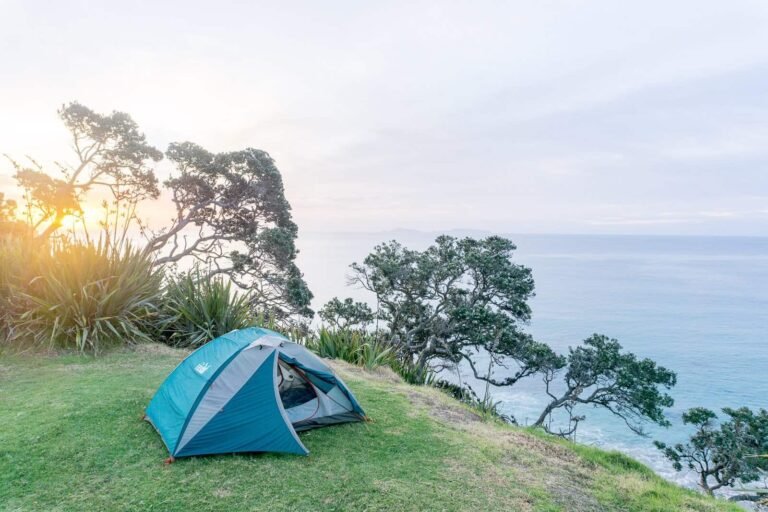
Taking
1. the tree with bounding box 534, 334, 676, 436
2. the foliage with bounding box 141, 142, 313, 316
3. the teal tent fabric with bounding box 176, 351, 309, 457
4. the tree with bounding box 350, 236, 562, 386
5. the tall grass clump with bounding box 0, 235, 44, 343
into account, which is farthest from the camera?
the foliage with bounding box 141, 142, 313, 316

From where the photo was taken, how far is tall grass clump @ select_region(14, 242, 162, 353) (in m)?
7.43

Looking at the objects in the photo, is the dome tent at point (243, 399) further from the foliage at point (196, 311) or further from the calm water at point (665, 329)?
the calm water at point (665, 329)

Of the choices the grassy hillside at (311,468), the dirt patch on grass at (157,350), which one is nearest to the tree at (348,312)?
the dirt patch on grass at (157,350)

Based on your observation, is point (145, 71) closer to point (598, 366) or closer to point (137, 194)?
point (137, 194)

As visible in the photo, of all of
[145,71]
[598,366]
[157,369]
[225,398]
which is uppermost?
[145,71]

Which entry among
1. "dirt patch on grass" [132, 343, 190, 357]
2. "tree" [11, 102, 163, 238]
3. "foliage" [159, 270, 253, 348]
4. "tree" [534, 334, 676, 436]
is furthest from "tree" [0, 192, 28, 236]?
"tree" [534, 334, 676, 436]

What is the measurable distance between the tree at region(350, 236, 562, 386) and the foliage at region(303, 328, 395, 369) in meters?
5.24

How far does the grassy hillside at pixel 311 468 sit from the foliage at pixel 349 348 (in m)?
2.90

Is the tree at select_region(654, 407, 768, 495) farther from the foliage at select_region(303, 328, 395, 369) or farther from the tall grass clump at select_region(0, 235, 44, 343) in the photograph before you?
the tall grass clump at select_region(0, 235, 44, 343)

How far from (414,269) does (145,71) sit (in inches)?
416

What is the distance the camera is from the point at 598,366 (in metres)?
14.5

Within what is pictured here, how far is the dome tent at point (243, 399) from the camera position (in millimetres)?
4277

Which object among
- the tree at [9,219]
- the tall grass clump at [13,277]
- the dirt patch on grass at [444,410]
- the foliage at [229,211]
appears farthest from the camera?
the foliage at [229,211]

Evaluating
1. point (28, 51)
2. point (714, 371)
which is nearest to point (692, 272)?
point (714, 371)
